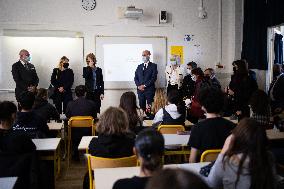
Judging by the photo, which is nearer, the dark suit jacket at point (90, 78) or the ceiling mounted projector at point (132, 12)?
the dark suit jacket at point (90, 78)

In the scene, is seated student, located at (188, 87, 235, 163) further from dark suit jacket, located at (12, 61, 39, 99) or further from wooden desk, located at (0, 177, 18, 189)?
dark suit jacket, located at (12, 61, 39, 99)

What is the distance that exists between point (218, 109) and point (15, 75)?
526 centimetres

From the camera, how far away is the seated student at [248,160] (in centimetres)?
200

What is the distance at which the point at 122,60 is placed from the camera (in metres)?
8.34

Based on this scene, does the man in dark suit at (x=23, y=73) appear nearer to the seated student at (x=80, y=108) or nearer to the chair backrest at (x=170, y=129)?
the seated student at (x=80, y=108)

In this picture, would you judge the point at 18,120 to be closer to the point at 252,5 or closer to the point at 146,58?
the point at 146,58

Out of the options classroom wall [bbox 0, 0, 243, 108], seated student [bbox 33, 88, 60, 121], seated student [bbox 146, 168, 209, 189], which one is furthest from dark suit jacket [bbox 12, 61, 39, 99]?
seated student [bbox 146, 168, 209, 189]

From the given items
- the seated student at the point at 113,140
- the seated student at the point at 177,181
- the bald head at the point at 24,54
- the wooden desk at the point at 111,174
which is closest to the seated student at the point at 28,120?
the seated student at the point at 113,140

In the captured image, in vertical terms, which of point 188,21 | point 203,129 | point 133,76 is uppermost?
point 188,21

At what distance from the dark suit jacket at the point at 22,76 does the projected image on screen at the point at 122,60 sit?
1700 millimetres

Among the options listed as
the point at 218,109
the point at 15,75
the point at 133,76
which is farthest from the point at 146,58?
A: the point at 218,109

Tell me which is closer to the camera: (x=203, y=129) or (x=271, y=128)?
(x=203, y=129)

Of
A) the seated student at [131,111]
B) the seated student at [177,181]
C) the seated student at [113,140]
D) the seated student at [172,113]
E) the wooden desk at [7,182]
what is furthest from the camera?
the seated student at [172,113]

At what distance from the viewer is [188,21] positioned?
8531mm
